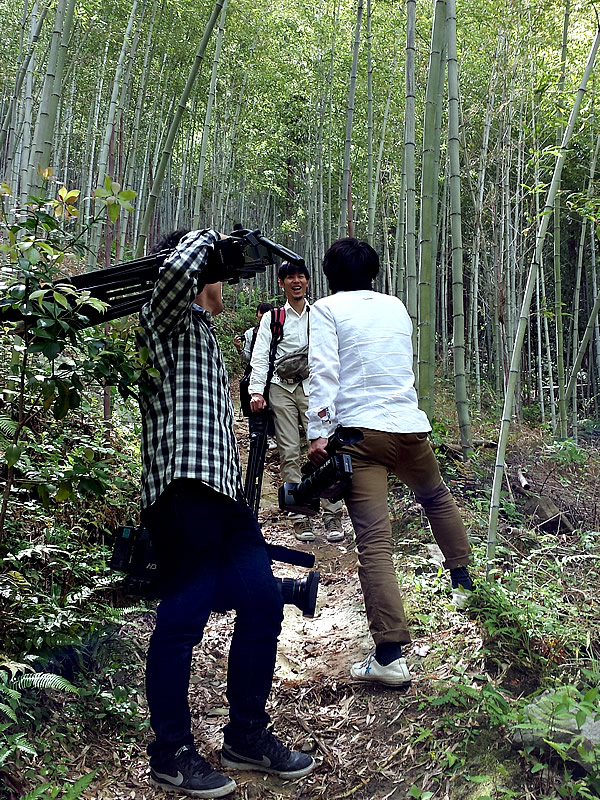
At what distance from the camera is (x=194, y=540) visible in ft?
5.70

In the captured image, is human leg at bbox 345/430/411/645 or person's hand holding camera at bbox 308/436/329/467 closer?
human leg at bbox 345/430/411/645

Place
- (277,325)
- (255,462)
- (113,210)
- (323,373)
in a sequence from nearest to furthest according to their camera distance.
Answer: (113,210) → (323,373) → (255,462) → (277,325)

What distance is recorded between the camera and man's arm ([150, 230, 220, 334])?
1693 millimetres

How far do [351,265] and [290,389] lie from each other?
5.85 feet

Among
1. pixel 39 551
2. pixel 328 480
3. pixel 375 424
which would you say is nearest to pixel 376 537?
pixel 328 480

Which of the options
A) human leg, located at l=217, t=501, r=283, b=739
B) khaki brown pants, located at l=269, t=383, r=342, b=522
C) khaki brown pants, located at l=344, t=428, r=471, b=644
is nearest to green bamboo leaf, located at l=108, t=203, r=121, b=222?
human leg, located at l=217, t=501, r=283, b=739

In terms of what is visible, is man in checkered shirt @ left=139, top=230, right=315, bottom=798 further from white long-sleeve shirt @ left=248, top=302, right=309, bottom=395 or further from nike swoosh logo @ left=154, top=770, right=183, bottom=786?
white long-sleeve shirt @ left=248, top=302, right=309, bottom=395

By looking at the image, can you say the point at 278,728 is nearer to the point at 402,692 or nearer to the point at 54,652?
the point at 402,692

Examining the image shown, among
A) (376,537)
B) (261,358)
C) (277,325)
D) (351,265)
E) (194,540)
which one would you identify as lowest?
(376,537)

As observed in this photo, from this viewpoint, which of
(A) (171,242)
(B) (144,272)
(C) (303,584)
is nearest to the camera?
(B) (144,272)

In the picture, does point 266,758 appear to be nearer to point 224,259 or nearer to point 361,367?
point 361,367

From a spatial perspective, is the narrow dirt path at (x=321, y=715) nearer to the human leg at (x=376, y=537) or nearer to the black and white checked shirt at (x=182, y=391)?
the human leg at (x=376, y=537)

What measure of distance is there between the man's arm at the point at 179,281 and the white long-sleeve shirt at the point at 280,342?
2.13 m

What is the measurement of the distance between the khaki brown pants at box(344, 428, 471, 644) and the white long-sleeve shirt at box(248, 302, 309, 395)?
171 cm
